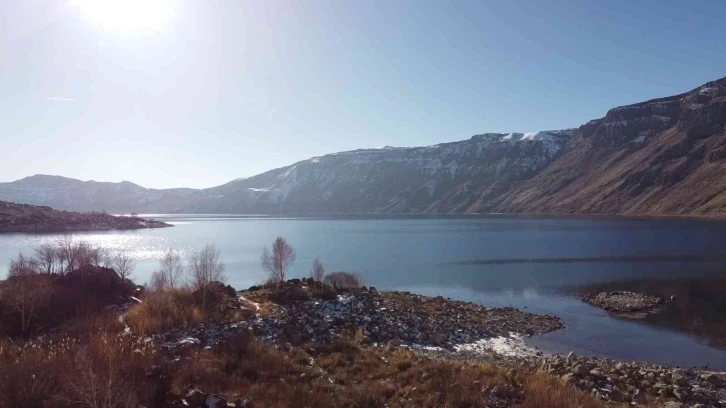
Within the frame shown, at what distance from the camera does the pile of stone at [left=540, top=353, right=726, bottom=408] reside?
545 inches

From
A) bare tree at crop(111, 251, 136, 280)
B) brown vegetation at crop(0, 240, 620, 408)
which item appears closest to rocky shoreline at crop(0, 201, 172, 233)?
bare tree at crop(111, 251, 136, 280)

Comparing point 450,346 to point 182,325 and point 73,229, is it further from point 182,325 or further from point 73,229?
point 73,229

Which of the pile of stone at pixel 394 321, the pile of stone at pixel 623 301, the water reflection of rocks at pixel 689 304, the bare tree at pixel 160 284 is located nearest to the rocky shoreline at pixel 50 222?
the bare tree at pixel 160 284

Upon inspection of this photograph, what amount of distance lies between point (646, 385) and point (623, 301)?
24.1 meters

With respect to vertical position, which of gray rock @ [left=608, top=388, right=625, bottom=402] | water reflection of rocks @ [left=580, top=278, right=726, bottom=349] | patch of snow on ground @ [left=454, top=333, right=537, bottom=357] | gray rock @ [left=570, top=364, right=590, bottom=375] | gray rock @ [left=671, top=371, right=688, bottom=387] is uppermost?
gray rock @ [left=608, top=388, right=625, bottom=402]

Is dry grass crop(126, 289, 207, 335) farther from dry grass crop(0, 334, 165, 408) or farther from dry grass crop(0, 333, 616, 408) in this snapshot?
dry grass crop(0, 334, 165, 408)

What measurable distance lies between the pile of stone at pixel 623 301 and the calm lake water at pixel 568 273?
3.76 feet

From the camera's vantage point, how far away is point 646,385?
15844 mm

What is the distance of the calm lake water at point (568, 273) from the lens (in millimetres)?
26906

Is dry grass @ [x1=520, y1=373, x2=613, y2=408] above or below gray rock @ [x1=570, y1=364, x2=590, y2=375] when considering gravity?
above

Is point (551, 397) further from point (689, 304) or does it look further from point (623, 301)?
point (689, 304)

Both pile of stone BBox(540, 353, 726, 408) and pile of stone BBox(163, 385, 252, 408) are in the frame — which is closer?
pile of stone BBox(163, 385, 252, 408)

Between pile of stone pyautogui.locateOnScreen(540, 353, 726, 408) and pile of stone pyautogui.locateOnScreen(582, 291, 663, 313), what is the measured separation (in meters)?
18.3

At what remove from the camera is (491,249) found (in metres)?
78.6
